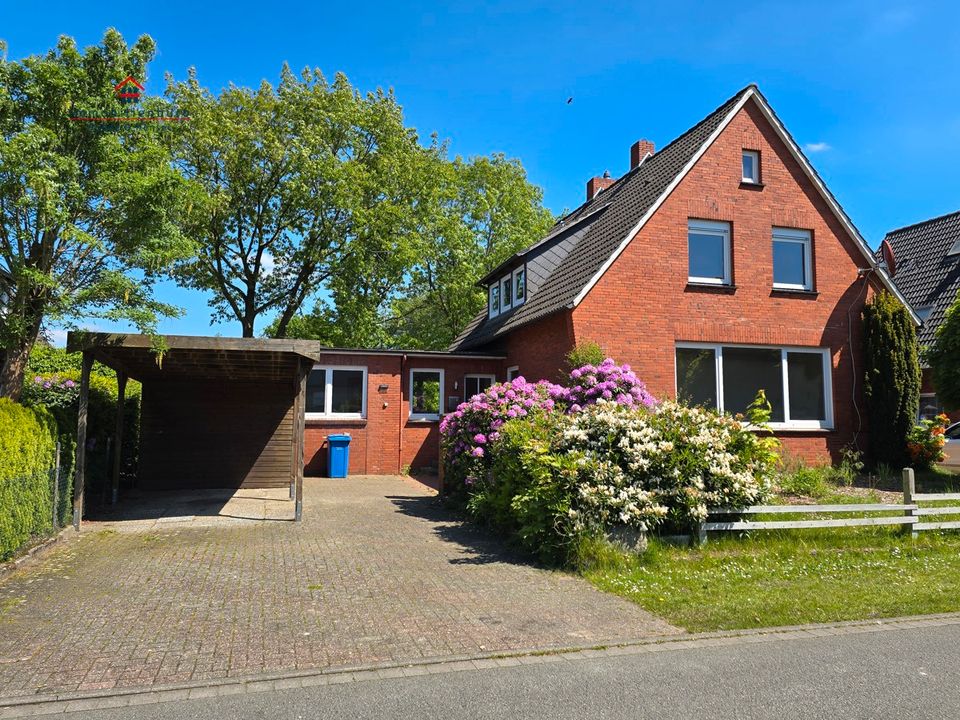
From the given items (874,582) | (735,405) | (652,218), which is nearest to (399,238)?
(652,218)

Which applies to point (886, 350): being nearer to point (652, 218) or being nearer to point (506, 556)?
point (652, 218)

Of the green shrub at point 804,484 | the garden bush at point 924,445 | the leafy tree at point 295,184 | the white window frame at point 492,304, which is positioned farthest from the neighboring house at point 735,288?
the leafy tree at point 295,184

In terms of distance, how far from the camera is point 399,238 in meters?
29.1

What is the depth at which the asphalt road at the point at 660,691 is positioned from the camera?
164 inches

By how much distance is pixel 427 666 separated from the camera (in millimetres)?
4941

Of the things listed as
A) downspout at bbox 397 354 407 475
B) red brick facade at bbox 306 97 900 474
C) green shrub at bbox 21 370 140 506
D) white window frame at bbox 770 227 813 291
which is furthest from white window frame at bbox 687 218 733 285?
green shrub at bbox 21 370 140 506

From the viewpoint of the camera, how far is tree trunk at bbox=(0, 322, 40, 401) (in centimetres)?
934

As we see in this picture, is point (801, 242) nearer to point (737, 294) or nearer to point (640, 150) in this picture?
point (737, 294)

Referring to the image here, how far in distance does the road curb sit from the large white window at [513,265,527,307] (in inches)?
541

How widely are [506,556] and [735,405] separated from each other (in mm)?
9083

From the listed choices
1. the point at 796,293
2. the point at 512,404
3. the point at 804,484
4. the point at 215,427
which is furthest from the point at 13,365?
the point at 796,293

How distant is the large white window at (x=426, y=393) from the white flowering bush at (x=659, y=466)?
9910 mm

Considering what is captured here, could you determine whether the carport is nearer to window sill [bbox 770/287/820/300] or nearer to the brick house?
the brick house

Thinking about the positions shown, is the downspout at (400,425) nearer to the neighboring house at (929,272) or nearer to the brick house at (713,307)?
the brick house at (713,307)
